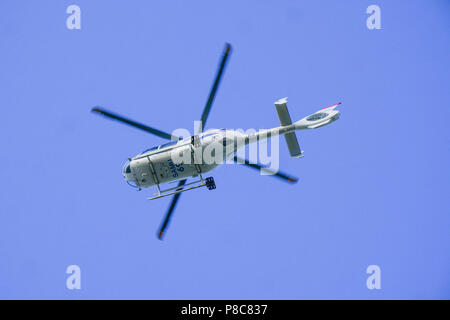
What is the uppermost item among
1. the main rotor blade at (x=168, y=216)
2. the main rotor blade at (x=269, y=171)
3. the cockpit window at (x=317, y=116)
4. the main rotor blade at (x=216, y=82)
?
the main rotor blade at (x=216, y=82)

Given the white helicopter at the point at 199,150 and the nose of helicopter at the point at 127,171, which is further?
the nose of helicopter at the point at 127,171

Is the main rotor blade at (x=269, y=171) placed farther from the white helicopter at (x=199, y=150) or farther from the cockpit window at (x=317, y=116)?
the cockpit window at (x=317, y=116)

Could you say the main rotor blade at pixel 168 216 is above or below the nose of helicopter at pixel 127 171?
below

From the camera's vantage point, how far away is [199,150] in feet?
55.5

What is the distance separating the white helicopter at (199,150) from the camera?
16.5 m

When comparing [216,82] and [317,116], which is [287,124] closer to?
[317,116]

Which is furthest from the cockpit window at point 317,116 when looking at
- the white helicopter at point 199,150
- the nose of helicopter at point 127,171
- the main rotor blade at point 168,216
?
the nose of helicopter at point 127,171

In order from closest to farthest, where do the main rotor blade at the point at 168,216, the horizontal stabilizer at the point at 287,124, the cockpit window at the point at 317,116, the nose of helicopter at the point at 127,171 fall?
1. the cockpit window at the point at 317,116
2. the horizontal stabilizer at the point at 287,124
3. the nose of helicopter at the point at 127,171
4. the main rotor blade at the point at 168,216

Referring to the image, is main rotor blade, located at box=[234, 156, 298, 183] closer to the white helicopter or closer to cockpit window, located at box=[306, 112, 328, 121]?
the white helicopter

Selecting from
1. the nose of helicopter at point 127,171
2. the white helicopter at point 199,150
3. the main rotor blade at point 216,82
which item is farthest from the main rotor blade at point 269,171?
the nose of helicopter at point 127,171

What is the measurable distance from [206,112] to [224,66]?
5.14 ft

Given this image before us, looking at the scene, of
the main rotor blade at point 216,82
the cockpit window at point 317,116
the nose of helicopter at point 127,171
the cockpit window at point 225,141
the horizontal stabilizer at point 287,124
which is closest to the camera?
the main rotor blade at point 216,82

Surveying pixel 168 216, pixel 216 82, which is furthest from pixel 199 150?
pixel 168 216
